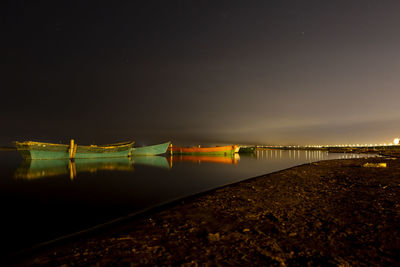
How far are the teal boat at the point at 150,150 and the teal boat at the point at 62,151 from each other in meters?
13.1

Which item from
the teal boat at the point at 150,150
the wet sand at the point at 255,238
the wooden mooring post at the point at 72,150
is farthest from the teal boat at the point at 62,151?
the wet sand at the point at 255,238

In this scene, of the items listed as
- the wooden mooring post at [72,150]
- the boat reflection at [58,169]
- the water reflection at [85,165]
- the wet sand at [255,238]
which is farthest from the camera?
the wooden mooring post at [72,150]

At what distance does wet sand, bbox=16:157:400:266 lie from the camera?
3.52 m

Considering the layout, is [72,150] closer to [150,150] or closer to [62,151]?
[62,151]

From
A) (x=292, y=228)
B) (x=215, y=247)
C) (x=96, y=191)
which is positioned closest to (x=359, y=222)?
(x=292, y=228)

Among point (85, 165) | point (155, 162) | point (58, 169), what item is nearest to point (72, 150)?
point (85, 165)

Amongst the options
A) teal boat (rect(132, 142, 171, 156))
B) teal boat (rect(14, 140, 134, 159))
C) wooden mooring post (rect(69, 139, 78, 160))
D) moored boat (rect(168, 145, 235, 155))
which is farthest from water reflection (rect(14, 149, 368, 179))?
teal boat (rect(132, 142, 171, 156))

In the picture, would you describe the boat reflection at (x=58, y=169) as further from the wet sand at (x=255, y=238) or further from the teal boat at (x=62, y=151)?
the wet sand at (x=255, y=238)

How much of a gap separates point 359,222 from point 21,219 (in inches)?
417

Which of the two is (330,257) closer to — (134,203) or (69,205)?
(134,203)

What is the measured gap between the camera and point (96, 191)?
41.8 ft

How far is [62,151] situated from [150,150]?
2717 centimetres

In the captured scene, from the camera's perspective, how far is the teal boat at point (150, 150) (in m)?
62.6

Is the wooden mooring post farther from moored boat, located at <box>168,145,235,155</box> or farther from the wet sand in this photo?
the wet sand
